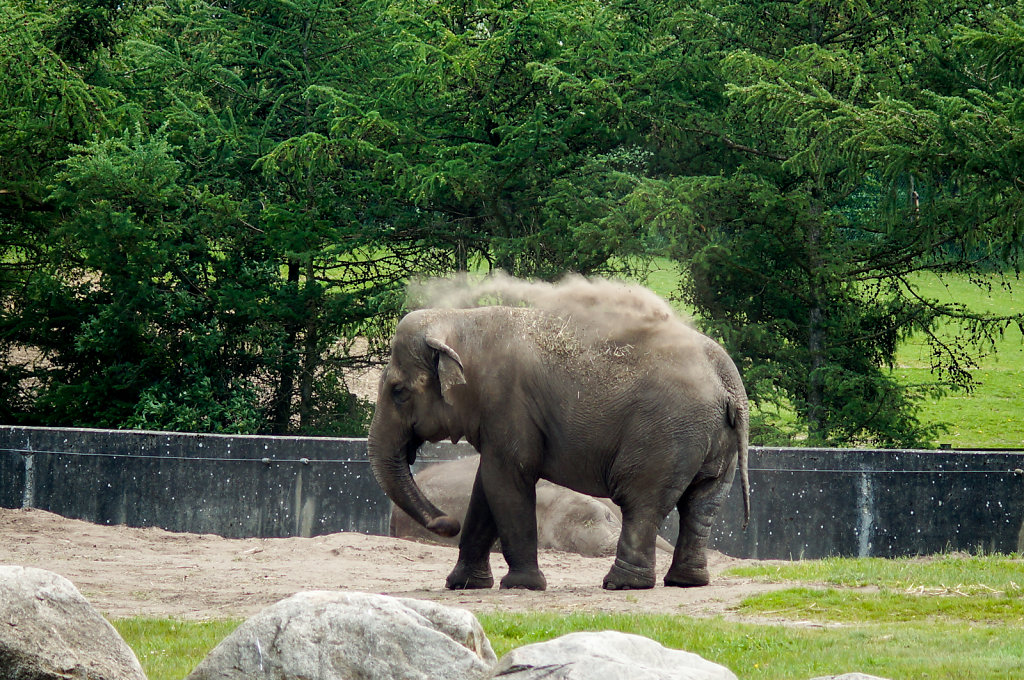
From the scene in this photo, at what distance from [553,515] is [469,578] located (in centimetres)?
287

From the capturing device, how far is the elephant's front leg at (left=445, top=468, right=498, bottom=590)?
36.4ft

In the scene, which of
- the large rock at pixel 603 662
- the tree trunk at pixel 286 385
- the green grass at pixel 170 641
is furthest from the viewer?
the tree trunk at pixel 286 385

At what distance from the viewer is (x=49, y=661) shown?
6035 millimetres

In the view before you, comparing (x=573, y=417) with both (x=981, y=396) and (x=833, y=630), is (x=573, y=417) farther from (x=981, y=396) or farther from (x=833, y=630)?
(x=981, y=396)

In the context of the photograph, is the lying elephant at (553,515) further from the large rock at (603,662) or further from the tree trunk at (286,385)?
the large rock at (603,662)

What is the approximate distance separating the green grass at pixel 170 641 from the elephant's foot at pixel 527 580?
271 cm

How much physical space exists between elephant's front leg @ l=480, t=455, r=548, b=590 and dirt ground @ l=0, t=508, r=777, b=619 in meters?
0.30

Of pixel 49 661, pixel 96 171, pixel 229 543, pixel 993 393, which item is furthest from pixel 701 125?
pixel 993 393

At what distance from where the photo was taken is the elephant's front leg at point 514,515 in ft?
35.4

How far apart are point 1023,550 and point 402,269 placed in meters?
12.3

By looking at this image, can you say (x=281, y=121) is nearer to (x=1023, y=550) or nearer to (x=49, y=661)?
(x=1023, y=550)

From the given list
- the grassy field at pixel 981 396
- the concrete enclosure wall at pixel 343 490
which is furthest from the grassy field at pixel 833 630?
the grassy field at pixel 981 396

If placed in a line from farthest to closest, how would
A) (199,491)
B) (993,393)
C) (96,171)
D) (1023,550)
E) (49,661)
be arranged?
(993,393)
(96,171)
(199,491)
(1023,550)
(49,661)

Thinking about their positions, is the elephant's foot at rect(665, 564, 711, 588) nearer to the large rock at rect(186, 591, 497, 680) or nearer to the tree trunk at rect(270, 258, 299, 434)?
the large rock at rect(186, 591, 497, 680)
